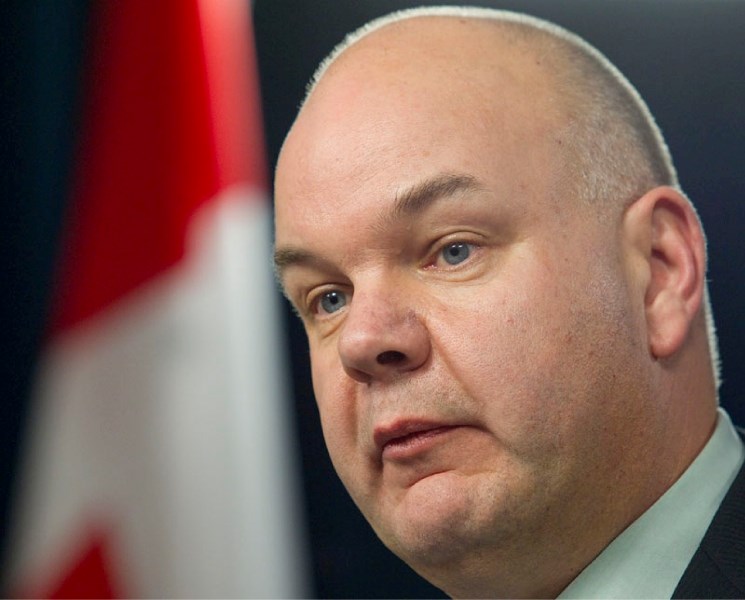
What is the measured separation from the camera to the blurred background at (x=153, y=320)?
1.77 metres

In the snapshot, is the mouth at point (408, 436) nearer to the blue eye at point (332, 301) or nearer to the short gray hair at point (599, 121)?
the blue eye at point (332, 301)

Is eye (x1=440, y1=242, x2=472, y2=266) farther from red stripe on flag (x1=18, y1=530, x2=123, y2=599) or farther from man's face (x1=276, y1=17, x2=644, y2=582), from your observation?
red stripe on flag (x1=18, y1=530, x2=123, y2=599)

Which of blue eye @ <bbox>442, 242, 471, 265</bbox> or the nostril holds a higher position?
blue eye @ <bbox>442, 242, 471, 265</bbox>

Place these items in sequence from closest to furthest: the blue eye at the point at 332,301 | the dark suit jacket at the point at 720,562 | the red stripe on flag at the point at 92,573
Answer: the dark suit jacket at the point at 720,562, the blue eye at the point at 332,301, the red stripe on flag at the point at 92,573

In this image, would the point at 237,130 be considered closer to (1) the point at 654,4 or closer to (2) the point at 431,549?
(1) the point at 654,4

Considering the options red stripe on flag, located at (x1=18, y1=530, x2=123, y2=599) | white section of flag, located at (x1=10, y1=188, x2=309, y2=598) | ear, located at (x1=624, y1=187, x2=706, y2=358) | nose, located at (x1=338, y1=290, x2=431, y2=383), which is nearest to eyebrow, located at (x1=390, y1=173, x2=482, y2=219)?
nose, located at (x1=338, y1=290, x2=431, y2=383)

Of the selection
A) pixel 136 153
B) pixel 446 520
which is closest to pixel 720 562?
pixel 446 520

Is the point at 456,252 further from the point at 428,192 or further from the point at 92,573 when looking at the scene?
the point at 92,573

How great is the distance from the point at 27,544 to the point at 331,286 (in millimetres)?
1083

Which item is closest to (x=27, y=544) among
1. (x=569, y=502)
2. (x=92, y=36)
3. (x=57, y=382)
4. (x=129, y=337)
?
(x=57, y=382)

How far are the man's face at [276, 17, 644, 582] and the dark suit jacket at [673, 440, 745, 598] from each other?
4.6 inches

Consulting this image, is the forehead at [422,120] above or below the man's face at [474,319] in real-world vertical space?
above

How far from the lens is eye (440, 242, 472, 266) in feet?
3.68

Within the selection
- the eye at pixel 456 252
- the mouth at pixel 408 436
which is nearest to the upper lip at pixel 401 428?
the mouth at pixel 408 436
